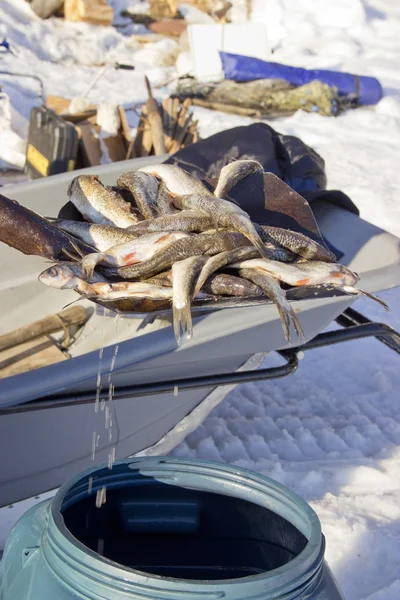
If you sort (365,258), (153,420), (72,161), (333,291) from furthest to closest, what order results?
(72,161) → (365,258) → (153,420) → (333,291)

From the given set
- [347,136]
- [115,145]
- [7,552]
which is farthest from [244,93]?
[7,552]

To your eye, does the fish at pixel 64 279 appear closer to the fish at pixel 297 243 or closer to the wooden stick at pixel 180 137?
the fish at pixel 297 243

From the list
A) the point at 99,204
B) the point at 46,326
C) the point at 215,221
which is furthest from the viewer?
the point at 46,326

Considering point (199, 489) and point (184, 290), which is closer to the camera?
point (199, 489)

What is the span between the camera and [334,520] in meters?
3.32

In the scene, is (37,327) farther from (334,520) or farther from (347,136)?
(347,136)

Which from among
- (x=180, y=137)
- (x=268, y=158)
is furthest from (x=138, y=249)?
(x=180, y=137)

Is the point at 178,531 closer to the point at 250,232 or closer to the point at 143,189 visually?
the point at 250,232

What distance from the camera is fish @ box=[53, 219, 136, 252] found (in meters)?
3.25

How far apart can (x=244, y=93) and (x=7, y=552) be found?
1001 cm

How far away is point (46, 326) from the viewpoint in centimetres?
409

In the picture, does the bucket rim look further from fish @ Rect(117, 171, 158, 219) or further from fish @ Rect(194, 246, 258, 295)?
fish @ Rect(117, 171, 158, 219)

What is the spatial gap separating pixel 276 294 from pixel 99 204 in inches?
46.1

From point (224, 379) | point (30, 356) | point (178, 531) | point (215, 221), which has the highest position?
point (215, 221)
